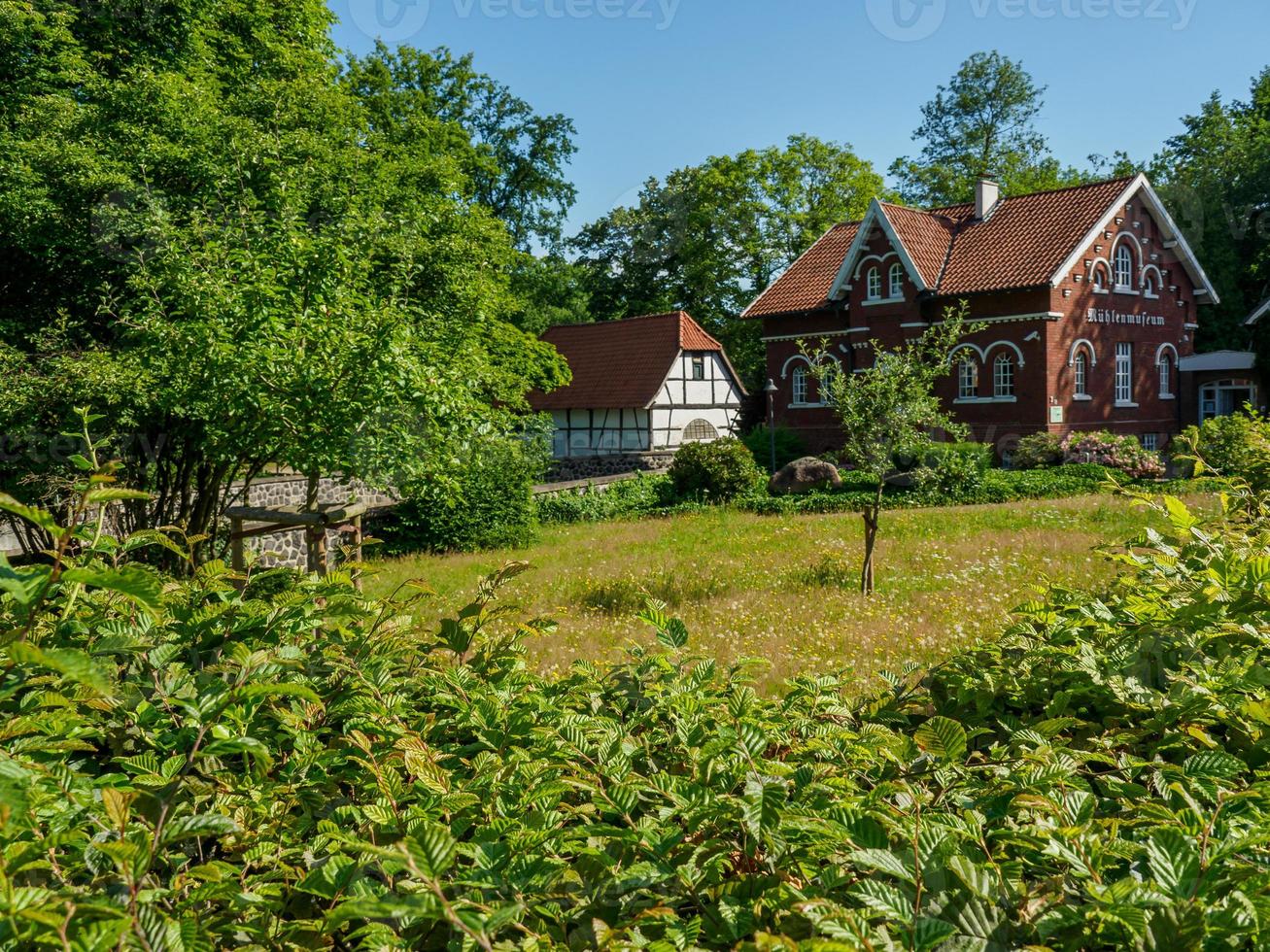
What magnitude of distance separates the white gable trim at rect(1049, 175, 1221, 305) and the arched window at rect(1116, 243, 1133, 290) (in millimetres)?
1270

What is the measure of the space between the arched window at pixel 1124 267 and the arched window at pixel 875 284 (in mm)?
7339

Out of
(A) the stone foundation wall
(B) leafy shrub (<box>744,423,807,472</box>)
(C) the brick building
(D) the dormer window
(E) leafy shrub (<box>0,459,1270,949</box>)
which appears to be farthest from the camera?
(A) the stone foundation wall

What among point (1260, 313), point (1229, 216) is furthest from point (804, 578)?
point (1229, 216)

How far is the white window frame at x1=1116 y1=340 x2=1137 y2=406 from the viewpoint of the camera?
99.0 ft

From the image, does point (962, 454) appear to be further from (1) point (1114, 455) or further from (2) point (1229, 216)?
(2) point (1229, 216)

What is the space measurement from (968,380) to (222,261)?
947 inches

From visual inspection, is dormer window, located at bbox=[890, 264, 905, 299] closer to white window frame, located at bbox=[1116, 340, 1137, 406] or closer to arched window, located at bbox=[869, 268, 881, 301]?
arched window, located at bbox=[869, 268, 881, 301]

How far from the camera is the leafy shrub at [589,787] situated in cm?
148

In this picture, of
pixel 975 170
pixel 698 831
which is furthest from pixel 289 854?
pixel 975 170

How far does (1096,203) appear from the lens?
28.8 meters

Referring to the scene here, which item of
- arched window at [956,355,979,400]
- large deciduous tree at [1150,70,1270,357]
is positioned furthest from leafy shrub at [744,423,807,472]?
large deciduous tree at [1150,70,1270,357]

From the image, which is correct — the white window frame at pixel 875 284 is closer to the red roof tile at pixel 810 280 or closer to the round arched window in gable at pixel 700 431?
the red roof tile at pixel 810 280

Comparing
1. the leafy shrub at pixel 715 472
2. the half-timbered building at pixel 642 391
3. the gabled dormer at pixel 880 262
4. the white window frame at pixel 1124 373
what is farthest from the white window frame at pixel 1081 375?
the half-timbered building at pixel 642 391

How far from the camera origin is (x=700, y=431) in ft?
115
